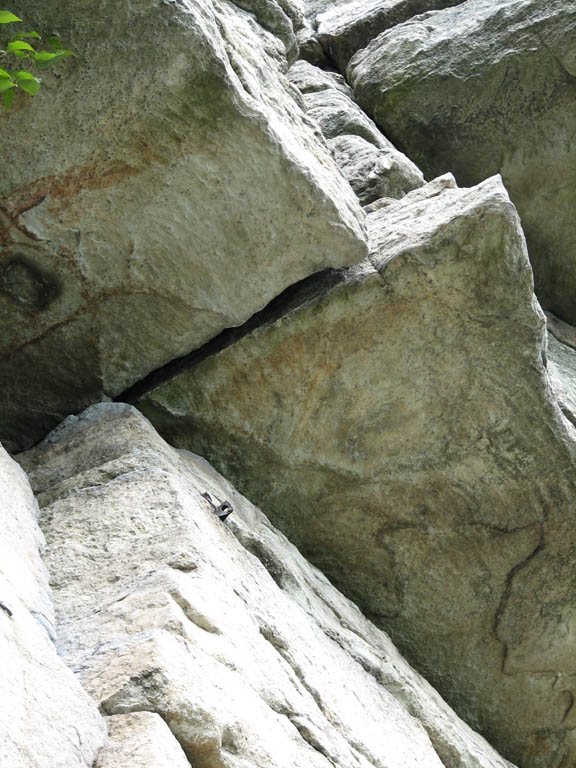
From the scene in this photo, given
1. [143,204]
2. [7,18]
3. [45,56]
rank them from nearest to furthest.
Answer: [7,18] → [45,56] → [143,204]

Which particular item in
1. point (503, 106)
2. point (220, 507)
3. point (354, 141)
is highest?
point (354, 141)

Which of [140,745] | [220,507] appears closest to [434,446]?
[220,507]

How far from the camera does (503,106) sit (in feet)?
23.6

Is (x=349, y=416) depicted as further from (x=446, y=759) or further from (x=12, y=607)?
(x=12, y=607)

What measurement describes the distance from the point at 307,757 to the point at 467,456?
2.19 m

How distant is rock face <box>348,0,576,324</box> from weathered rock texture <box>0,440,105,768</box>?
5579 millimetres

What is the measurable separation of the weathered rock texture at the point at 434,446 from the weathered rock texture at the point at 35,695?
185 centimetres

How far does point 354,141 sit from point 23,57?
11.0 feet

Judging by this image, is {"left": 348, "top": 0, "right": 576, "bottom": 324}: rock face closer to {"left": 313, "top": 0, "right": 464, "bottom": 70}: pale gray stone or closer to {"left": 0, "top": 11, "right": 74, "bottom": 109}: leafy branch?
{"left": 313, "top": 0, "right": 464, "bottom": 70}: pale gray stone

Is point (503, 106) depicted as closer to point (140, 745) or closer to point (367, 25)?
point (367, 25)

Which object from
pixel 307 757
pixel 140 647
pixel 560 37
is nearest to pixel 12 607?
pixel 140 647

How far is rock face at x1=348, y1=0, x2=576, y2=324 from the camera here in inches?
277

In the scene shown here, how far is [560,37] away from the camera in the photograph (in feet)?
22.8

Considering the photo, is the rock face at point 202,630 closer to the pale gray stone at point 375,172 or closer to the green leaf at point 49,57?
the green leaf at point 49,57
